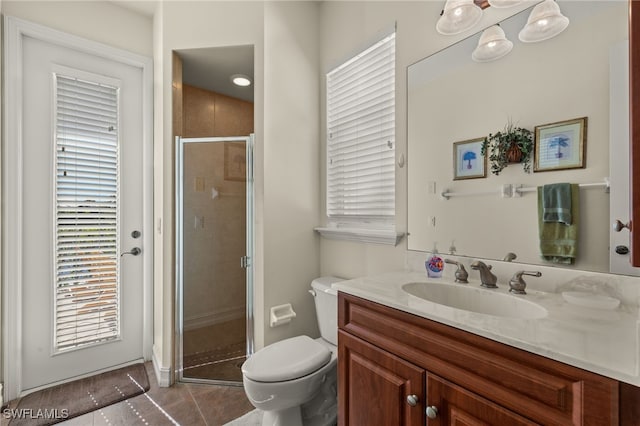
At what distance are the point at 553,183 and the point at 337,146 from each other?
1274mm

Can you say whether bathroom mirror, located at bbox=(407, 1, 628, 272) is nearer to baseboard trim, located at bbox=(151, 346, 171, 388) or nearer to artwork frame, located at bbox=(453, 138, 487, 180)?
artwork frame, located at bbox=(453, 138, 487, 180)

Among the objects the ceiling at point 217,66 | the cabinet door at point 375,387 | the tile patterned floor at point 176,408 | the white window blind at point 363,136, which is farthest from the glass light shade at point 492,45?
the tile patterned floor at point 176,408

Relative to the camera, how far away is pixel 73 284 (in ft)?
6.74

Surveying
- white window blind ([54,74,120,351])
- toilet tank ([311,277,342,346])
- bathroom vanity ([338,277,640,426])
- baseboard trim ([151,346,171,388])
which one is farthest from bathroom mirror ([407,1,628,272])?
white window blind ([54,74,120,351])

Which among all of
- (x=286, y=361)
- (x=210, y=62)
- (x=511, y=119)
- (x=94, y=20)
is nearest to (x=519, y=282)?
(x=511, y=119)

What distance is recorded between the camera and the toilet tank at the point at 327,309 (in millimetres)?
1771

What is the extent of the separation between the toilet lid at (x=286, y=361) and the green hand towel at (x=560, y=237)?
1.10m

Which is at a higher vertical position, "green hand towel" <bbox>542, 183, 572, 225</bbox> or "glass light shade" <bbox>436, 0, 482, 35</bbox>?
"glass light shade" <bbox>436, 0, 482, 35</bbox>

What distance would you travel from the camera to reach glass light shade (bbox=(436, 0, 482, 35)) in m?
1.26

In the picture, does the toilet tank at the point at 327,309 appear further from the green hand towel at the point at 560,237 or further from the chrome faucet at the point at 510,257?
the green hand towel at the point at 560,237

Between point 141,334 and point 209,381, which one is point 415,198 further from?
point 141,334

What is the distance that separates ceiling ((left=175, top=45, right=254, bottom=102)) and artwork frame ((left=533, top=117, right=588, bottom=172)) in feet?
5.78

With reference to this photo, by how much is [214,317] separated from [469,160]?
206 cm

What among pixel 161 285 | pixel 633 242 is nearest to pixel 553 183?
pixel 633 242
